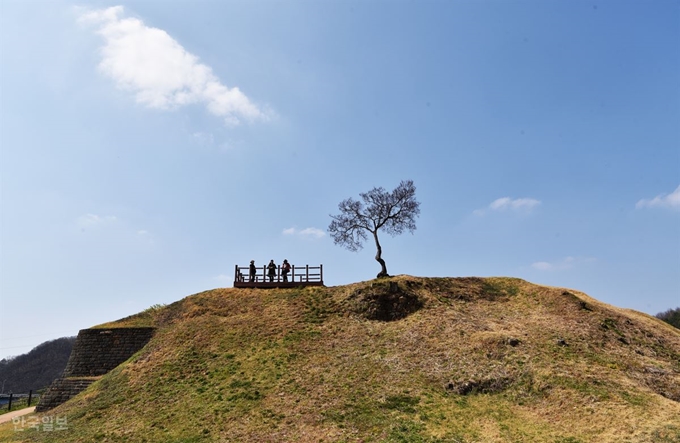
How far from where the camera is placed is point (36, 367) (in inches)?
4968

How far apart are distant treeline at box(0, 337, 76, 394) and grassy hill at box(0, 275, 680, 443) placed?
118 metres

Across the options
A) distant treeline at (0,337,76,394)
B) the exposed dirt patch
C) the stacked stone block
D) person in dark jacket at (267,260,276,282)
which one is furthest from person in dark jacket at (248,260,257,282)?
distant treeline at (0,337,76,394)

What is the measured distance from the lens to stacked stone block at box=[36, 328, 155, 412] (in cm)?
2880

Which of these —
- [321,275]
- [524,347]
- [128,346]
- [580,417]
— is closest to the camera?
[580,417]

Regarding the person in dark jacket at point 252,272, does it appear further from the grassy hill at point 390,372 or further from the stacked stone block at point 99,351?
the stacked stone block at point 99,351

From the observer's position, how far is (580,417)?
17.9 meters

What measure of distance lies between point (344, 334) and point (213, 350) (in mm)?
9048

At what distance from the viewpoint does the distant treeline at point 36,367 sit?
120 metres

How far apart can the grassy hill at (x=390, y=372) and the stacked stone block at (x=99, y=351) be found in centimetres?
183

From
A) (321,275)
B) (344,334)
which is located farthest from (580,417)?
(321,275)

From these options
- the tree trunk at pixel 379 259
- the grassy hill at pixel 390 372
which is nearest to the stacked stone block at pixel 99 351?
the grassy hill at pixel 390 372

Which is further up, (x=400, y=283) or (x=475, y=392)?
(x=400, y=283)

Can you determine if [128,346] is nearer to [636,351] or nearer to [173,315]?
[173,315]

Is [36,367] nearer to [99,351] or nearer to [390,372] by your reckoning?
[99,351]
